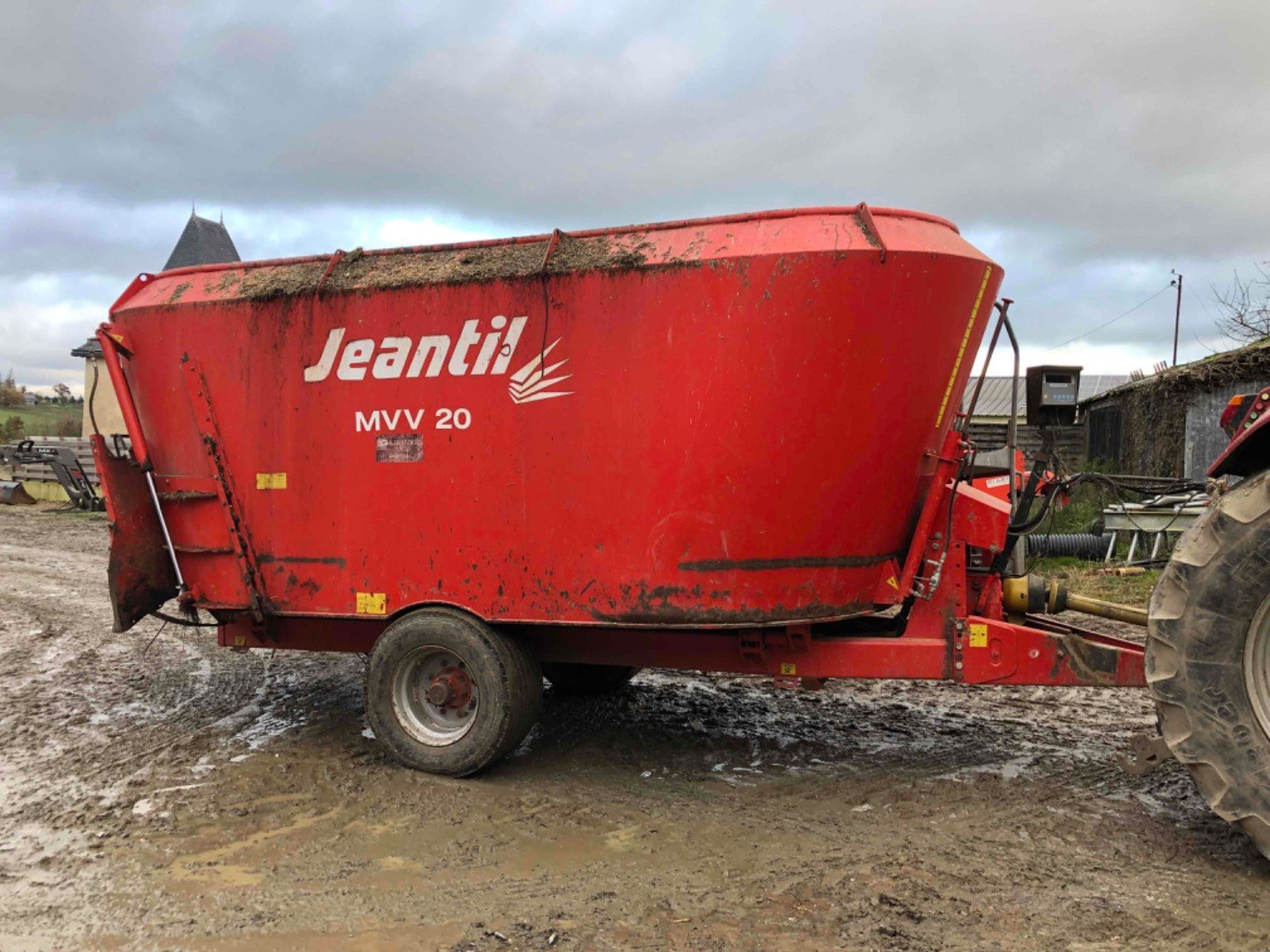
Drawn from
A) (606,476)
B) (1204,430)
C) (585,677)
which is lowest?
(585,677)

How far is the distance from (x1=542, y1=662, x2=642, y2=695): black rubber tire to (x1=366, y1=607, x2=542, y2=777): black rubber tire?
120 centimetres

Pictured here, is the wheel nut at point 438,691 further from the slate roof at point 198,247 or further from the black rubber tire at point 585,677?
the slate roof at point 198,247

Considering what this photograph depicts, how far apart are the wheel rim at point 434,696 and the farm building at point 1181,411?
8854 millimetres

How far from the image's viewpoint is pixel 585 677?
6168mm

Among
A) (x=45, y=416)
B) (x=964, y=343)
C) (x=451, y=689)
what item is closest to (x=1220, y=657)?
(x=964, y=343)

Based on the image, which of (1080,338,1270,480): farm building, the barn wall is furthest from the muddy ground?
the barn wall

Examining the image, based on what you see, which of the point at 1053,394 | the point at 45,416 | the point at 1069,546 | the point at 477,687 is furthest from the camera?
the point at 45,416

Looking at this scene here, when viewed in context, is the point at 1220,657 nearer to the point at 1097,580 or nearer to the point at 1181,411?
the point at 1097,580

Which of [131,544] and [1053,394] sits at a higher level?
[1053,394]

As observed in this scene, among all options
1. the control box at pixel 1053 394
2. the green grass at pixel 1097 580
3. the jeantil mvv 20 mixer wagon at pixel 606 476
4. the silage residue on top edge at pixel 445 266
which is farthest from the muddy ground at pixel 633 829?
the green grass at pixel 1097 580

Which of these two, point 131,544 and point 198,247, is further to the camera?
point 198,247

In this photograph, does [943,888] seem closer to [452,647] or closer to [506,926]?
[506,926]

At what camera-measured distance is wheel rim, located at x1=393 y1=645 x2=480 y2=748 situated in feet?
15.9

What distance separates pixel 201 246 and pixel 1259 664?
1314 inches
